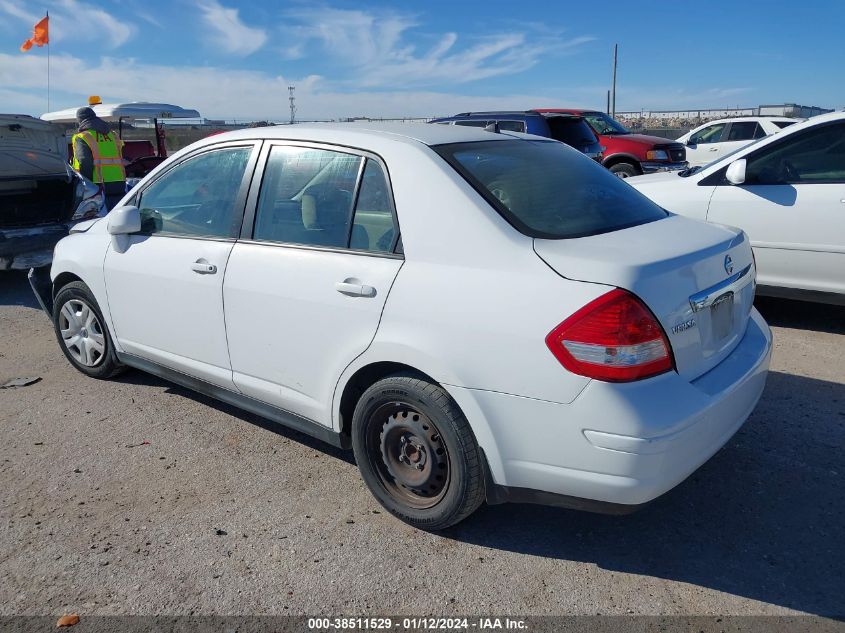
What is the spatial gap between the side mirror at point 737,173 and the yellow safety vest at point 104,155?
7.45 metres

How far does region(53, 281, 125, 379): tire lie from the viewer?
15.0 feet

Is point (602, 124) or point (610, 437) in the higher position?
point (602, 124)

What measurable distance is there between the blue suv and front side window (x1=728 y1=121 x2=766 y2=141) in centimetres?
554

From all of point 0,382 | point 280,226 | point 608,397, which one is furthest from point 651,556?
point 0,382

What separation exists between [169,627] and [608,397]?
5.77 ft

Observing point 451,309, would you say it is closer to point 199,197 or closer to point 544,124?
point 199,197

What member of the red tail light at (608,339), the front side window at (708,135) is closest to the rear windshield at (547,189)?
the red tail light at (608,339)

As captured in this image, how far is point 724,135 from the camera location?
658 inches

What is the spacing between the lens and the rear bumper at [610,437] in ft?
7.90

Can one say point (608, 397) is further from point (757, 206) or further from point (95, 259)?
point (757, 206)

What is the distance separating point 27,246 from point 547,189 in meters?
6.32

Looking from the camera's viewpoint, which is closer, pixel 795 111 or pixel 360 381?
pixel 360 381

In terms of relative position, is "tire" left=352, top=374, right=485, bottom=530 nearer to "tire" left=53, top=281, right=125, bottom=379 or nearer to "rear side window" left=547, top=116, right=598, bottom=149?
"tire" left=53, top=281, right=125, bottom=379

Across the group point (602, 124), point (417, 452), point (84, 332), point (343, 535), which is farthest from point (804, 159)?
point (602, 124)
